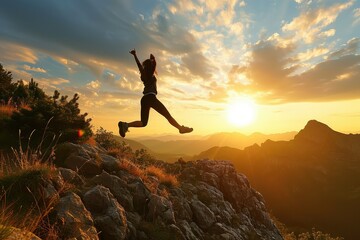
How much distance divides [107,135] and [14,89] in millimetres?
7624

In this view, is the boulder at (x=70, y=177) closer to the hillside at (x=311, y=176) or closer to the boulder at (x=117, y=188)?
the boulder at (x=117, y=188)

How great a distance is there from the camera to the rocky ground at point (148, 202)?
6.61m

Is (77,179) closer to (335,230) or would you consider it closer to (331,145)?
(335,230)

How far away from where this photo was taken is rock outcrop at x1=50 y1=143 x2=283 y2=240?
22.2ft

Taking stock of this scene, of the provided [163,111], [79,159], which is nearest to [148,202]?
[79,159]

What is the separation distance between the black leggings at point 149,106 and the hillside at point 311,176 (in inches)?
4309

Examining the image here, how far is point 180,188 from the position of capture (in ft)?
43.7

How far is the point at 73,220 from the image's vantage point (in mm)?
5766

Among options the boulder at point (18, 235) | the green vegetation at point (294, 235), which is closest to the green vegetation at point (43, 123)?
the boulder at point (18, 235)

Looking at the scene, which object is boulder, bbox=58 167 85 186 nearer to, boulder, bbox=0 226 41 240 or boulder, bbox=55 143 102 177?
boulder, bbox=55 143 102 177

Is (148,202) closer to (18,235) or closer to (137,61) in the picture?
(137,61)

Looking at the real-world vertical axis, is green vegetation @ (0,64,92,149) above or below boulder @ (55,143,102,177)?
above

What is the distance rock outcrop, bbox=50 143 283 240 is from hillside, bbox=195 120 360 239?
99.5 metres

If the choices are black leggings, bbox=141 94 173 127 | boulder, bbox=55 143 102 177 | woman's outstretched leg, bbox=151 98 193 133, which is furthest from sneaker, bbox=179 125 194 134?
boulder, bbox=55 143 102 177
